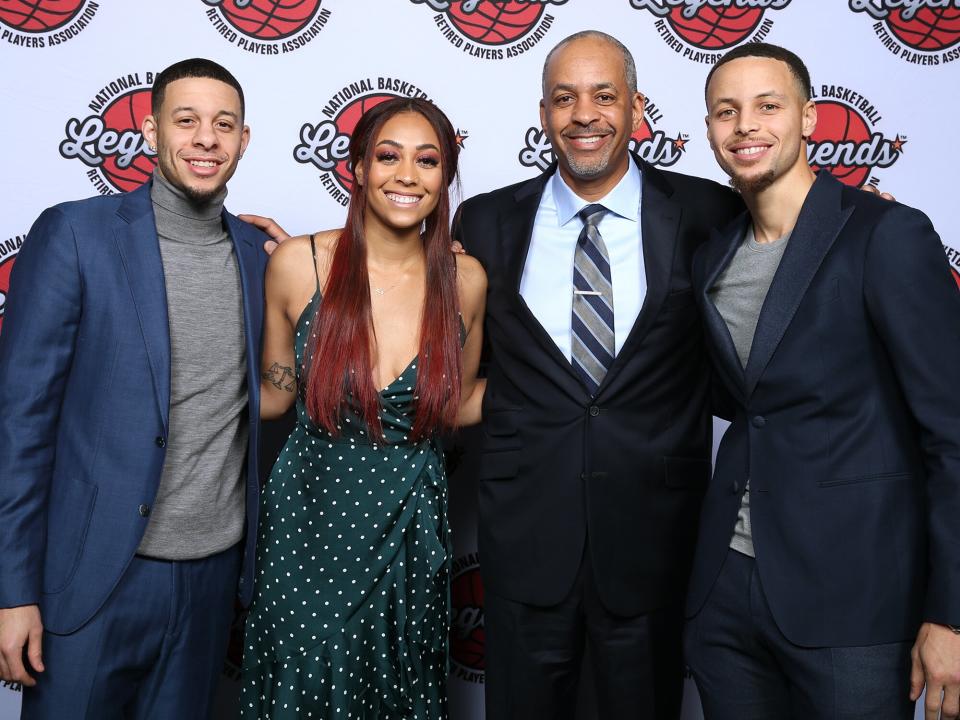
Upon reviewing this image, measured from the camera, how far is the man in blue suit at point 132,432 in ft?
5.34

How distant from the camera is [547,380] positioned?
1.88m

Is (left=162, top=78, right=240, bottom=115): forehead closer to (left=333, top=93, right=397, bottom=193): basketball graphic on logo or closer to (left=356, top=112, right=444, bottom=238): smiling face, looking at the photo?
(left=356, top=112, right=444, bottom=238): smiling face

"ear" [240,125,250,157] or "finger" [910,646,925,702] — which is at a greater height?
"ear" [240,125,250,157]

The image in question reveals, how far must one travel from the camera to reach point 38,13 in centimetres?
260

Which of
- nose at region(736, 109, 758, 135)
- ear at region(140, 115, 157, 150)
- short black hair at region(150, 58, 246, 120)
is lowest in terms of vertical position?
nose at region(736, 109, 758, 135)

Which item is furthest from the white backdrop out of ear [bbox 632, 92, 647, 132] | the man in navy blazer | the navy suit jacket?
the navy suit jacket

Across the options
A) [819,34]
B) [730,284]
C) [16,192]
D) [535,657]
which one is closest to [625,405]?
[730,284]

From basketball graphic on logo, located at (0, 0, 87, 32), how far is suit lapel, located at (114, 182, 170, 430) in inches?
48.0

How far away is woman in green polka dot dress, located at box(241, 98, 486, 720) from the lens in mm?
1791

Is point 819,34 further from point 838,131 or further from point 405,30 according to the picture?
point 405,30

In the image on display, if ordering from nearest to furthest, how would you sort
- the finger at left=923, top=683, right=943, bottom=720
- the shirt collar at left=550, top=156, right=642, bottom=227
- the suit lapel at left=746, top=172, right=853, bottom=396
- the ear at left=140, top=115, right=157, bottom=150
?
the finger at left=923, top=683, right=943, bottom=720
the suit lapel at left=746, top=172, right=853, bottom=396
the ear at left=140, top=115, right=157, bottom=150
the shirt collar at left=550, top=156, right=642, bottom=227

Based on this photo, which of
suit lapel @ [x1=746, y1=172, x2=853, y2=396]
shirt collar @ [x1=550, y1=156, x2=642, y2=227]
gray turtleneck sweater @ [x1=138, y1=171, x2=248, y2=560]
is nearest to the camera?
suit lapel @ [x1=746, y1=172, x2=853, y2=396]

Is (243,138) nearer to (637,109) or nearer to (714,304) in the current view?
(637,109)

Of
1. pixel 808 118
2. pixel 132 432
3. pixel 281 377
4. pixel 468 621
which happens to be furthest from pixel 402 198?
pixel 468 621
